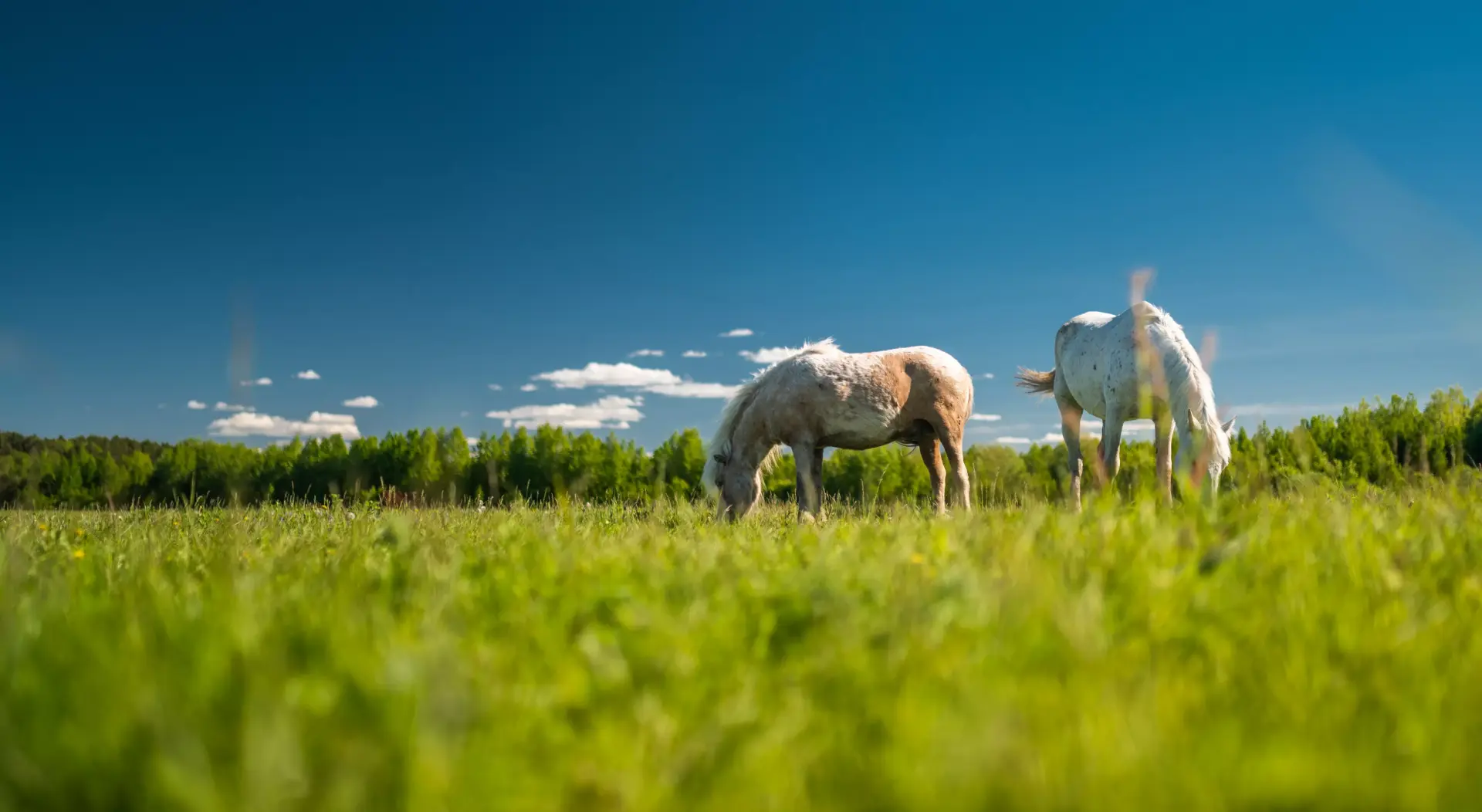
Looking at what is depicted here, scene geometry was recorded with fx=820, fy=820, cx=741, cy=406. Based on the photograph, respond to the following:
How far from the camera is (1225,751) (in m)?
1.71

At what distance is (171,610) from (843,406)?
849cm

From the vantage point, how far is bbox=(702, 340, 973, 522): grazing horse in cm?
1064

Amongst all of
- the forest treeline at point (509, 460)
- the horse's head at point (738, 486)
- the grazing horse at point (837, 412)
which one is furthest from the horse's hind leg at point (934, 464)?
the forest treeline at point (509, 460)

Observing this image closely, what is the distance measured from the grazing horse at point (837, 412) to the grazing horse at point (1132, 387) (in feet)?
5.83

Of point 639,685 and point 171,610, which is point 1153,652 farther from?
point 171,610

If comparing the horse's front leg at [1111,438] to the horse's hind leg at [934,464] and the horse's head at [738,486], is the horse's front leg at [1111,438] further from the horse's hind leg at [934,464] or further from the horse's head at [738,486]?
the horse's head at [738,486]

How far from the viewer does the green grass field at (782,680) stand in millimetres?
1588

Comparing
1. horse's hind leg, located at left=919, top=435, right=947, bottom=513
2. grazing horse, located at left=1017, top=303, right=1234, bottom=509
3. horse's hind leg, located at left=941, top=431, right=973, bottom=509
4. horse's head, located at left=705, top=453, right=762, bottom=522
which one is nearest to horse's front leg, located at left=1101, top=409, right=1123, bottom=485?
grazing horse, located at left=1017, top=303, right=1234, bottom=509

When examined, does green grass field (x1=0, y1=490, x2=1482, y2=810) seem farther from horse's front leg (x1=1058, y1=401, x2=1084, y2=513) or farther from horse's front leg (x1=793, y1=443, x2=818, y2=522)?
horse's front leg (x1=1058, y1=401, x2=1084, y2=513)

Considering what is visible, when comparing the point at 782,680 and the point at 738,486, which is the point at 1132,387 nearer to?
the point at 738,486

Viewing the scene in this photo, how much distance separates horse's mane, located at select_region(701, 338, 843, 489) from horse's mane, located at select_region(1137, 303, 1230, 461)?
401 centimetres

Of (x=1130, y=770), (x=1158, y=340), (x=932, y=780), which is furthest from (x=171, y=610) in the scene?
(x=1158, y=340)

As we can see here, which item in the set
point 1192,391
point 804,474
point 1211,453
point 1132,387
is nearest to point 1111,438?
point 1132,387

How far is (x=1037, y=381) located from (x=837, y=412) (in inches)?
208
